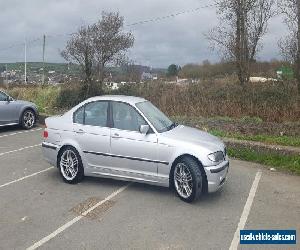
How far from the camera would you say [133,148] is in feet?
21.9

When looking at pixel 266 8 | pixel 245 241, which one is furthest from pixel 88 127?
pixel 266 8

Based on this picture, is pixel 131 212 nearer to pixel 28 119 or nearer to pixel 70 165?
pixel 70 165

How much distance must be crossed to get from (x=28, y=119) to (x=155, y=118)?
328 inches

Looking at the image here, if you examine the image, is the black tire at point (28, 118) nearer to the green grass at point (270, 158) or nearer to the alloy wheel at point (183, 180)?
the green grass at point (270, 158)

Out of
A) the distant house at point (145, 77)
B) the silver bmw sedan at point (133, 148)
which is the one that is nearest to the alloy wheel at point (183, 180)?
the silver bmw sedan at point (133, 148)

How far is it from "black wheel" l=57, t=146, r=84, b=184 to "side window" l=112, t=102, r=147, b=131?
102 centimetres

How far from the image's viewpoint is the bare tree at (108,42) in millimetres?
17203

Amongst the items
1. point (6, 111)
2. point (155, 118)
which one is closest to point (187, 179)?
point (155, 118)

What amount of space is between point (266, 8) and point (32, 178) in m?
12.4

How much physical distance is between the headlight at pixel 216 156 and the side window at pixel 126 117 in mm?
1303

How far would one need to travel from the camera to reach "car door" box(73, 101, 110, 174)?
698 centimetres

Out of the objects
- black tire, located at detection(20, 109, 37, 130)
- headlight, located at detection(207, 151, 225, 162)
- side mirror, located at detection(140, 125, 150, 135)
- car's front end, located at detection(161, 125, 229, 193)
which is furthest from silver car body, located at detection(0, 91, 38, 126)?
headlight, located at detection(207, 151, 225, 162)

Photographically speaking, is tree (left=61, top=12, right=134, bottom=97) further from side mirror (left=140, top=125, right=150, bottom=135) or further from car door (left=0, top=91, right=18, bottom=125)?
side mirror (left=140, top=125, right=150, bottom=135)

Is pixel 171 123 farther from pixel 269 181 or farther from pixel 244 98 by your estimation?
pixel 244 98
